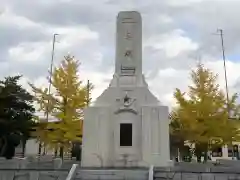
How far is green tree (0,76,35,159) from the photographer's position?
93.9 feet

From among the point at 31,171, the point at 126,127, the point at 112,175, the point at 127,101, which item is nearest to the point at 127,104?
the point at 127,101

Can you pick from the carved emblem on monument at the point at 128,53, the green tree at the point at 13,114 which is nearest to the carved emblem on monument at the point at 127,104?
→ the carved emblem on monument at the point at 128,53

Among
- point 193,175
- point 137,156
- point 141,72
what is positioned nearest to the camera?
point 193,175

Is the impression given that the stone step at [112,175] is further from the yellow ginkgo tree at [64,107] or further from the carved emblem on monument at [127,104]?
the yellow ginkgo tree at [64,107]

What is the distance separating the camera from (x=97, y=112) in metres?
22.2

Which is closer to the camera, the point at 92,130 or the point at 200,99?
the point at 92,130

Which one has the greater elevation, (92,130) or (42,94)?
(42,94)

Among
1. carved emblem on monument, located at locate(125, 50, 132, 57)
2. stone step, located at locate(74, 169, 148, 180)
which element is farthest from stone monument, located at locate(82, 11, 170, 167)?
stone step, located at locate(74, 169, 148, 180)

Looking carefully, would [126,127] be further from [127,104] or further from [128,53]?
[128,53]

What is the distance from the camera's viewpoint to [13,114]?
29594mm

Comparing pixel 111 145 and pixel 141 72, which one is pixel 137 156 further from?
pixel 141 72

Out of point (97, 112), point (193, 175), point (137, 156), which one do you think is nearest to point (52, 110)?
point (97, 112)

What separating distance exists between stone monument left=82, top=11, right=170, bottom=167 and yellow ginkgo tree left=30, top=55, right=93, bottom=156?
670 cm

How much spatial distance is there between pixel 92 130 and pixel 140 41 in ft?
21.7
